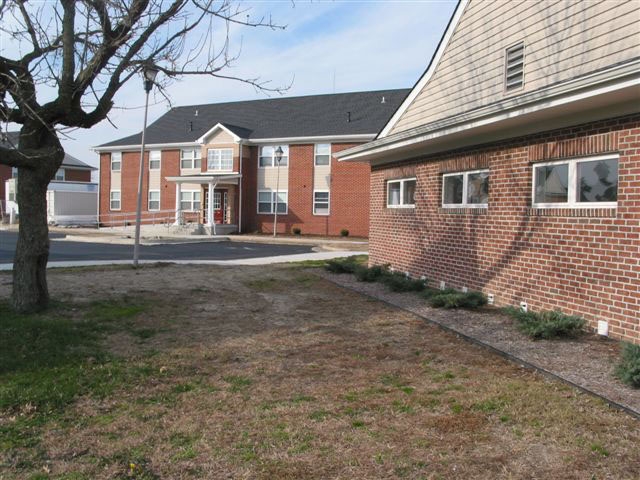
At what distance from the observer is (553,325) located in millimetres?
6840

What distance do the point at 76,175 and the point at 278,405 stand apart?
2424 inches

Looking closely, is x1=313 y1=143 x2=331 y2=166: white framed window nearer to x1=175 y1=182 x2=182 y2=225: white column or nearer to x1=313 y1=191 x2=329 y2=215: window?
x1=313 y1=191 x2=329 y2=215: window

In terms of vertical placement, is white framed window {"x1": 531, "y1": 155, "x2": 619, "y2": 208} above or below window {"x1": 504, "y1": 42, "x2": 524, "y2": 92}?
below

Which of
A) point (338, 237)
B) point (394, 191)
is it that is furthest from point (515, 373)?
point (338, 237)

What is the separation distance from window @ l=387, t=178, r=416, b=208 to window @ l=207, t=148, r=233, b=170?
23956 mm

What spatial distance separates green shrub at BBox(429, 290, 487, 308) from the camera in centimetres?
887

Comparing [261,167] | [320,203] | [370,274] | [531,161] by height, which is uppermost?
[261,167]

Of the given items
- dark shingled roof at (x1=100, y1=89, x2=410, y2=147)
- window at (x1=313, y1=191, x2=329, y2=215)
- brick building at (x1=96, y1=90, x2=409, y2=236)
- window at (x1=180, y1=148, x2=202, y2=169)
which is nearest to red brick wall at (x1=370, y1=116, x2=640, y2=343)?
brick building at (x1=96, y1=90, x2=409, y2=236)

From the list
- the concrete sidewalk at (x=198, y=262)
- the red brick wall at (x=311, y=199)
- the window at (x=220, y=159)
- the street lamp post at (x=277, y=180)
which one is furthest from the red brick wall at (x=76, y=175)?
the concrete sidewalk at (x=198, y=262)

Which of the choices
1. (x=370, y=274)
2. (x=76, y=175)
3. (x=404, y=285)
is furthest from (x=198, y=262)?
(x=76, y=175)

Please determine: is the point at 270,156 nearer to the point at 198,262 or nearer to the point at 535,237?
the point at 198,262

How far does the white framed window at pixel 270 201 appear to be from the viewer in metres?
35.8

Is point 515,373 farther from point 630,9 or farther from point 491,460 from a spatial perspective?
point 630,9

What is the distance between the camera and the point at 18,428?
452cm
